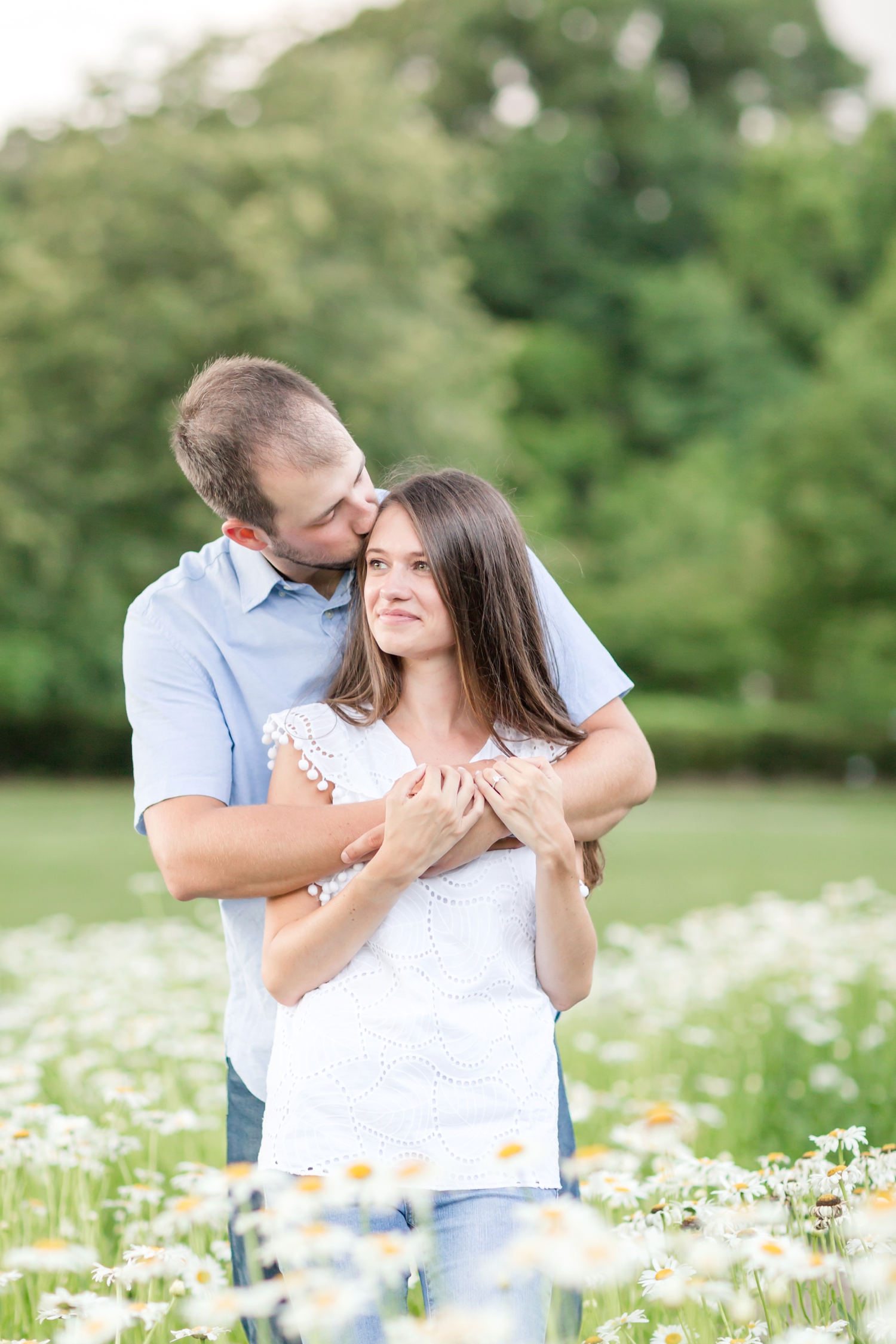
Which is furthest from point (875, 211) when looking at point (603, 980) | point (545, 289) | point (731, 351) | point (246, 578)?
point (246, 578)

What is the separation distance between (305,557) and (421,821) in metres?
0.73

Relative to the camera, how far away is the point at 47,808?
65.9ft

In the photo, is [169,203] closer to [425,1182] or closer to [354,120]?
[354,120]

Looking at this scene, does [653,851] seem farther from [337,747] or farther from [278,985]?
[278,985]

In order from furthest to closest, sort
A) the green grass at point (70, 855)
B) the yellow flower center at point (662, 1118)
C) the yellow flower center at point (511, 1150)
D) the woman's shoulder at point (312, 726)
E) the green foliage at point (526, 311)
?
the green foliage at point (526, 311)
the green grass at point (70, 855)
the woman's shoulder at point (312, 726)
the yellow flower center at point (662, 1118)
the yellow flower center at point (511, 1150)

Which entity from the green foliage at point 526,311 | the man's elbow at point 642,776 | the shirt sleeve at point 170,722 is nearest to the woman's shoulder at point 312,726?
the shirt sleeve at point 170,722

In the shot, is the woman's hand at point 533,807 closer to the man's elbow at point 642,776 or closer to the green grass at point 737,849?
the man's elbow at point 642,776

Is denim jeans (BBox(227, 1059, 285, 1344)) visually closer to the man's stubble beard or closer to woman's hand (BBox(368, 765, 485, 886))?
woman's hand (BBox(368, 765, 485, 886))

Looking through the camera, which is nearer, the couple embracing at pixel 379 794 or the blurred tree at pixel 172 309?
the couple embracing at pixel 379 794

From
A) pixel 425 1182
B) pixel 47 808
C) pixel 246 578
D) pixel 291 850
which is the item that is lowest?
pixel 425 1182

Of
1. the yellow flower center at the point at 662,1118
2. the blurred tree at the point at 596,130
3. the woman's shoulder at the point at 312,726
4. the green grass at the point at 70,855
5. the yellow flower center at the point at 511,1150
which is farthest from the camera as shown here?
the blurred tree at the point at 596,130

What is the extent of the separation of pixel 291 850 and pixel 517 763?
411mm

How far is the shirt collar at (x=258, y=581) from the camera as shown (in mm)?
2652

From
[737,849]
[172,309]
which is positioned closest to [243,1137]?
[737,849]
